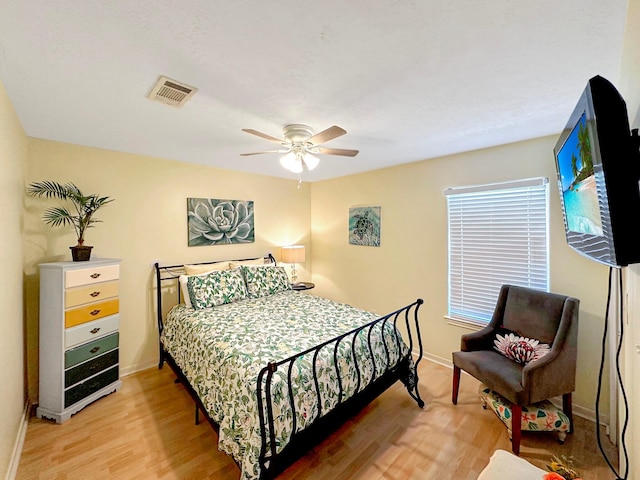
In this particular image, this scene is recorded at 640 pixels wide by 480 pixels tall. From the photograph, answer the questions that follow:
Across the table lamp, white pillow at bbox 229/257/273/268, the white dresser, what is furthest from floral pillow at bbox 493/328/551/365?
the white dresser

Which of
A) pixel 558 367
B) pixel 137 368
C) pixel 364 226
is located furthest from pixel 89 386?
pixel 558 367

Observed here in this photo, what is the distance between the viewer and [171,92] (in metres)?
1.60

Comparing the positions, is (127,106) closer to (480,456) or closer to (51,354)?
(51,354)

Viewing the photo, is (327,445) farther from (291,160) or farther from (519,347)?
(291,160)

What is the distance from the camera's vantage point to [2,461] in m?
1.50

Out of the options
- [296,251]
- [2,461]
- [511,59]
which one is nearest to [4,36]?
[2,461]

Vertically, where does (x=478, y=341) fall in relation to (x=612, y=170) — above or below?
below

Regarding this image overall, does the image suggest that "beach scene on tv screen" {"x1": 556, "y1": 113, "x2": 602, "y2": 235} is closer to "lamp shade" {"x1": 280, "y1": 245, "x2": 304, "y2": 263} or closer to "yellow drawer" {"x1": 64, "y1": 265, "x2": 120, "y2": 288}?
"lamp shade" {"x1": 280, "y1": 245, "x2": 304, "y2": 263}

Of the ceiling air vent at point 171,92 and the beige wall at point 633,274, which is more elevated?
the ceiling air vent at point 171,92

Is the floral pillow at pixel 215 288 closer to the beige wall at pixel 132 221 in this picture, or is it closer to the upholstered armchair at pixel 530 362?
the beige wall at pixel 132 221

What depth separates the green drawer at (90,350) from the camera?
7.22 feet

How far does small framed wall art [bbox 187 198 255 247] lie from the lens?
3357 millimetres

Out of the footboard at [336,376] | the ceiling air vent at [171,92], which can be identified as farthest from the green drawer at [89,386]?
the ceiling air vent at [171,92]

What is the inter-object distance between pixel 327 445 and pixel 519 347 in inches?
67.7
